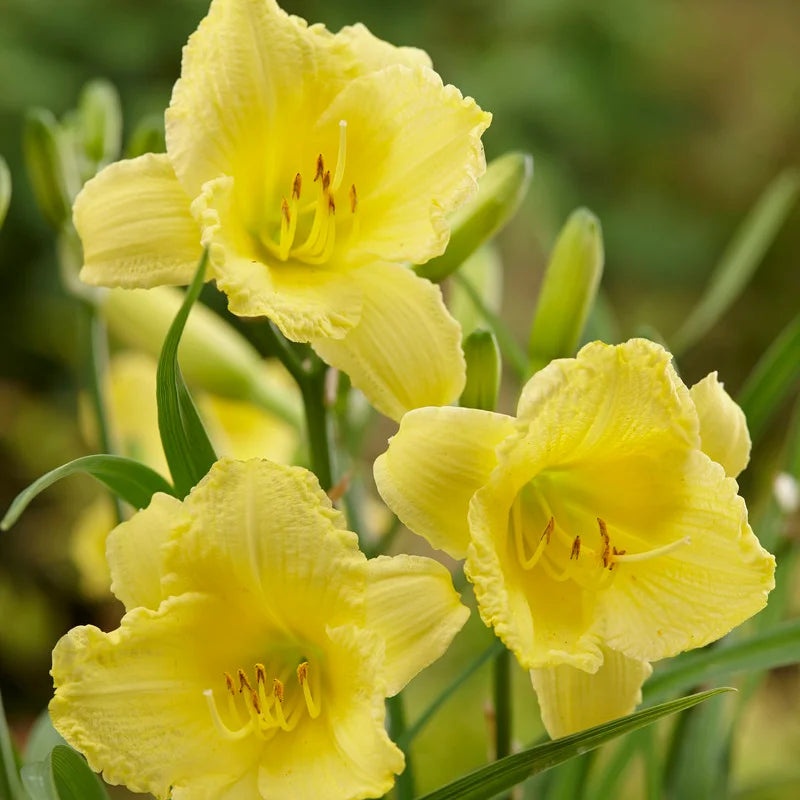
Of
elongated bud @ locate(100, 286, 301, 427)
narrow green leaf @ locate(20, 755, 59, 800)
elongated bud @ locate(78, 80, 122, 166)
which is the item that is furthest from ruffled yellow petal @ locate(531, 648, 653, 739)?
elongated bud @ locate(78, 80, 122, 166)

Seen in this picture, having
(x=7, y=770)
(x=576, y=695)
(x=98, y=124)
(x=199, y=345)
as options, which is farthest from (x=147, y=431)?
(x=576, y=695)

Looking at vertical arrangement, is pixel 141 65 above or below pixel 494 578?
below

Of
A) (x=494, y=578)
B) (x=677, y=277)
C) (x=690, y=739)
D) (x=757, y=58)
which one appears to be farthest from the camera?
(x=757, y=58)

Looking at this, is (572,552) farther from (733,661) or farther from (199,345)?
(199,345)

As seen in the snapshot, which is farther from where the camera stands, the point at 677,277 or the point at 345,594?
the point at 677,277

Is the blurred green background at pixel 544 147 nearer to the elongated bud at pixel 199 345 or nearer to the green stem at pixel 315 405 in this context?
the elongated bud at pixel 199 345

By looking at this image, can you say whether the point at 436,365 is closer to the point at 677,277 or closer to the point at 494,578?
the point at 494,578

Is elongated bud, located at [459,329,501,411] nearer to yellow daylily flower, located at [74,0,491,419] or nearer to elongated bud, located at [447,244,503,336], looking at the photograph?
yellow daylily flower, located at [74,0,491,419]

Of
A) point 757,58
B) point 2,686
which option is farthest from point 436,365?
point 757,58
